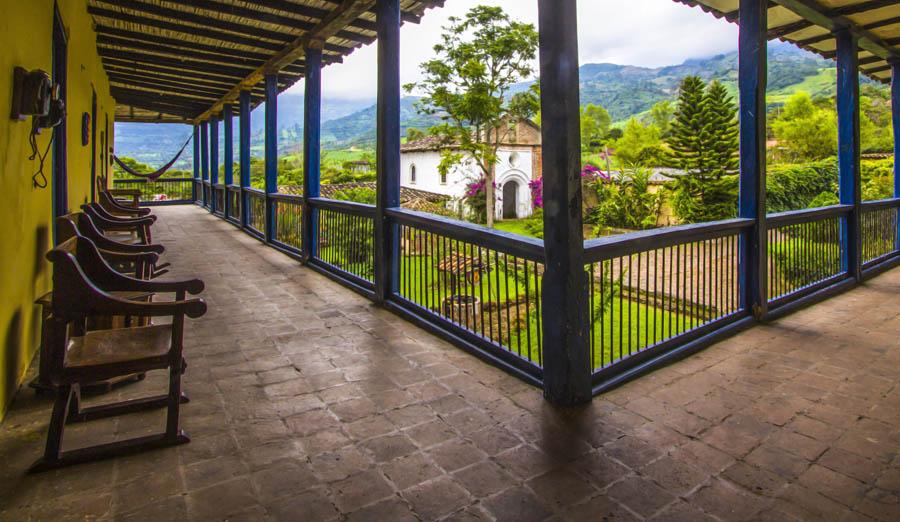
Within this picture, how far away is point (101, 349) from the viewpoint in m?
2.11

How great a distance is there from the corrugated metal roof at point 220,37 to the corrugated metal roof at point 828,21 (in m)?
3.05

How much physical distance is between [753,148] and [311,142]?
16.8 feet

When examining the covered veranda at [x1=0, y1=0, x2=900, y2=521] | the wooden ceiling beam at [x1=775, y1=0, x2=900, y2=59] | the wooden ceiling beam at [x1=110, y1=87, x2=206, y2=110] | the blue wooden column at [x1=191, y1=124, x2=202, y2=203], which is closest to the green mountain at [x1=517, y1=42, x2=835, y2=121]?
the blue wooden column at [x1=191, y1=124, x2=202, y2=203]

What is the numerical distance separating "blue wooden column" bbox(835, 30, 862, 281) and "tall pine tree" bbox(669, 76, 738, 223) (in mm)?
12286

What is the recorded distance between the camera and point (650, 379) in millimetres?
2920

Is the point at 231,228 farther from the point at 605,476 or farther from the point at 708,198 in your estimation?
the point at 708,198

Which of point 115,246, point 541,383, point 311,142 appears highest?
point 311,142

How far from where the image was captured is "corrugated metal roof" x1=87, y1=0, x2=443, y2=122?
527 centimetres

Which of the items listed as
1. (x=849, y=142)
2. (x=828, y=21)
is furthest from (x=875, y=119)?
(x=828, y=21)

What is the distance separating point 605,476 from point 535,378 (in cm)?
88

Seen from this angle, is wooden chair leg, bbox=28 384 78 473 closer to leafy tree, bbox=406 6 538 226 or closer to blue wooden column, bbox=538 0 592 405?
blue wooden column, bbox=538 0 592 405

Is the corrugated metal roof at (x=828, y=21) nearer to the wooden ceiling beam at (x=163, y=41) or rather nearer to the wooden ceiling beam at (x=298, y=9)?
the wooden ceiling beam at (x=298, y=9)

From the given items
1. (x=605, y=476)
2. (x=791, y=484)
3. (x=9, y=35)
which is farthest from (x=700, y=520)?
(x=9, y=35)

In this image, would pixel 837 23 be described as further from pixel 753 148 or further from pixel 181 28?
pixel 181 28
